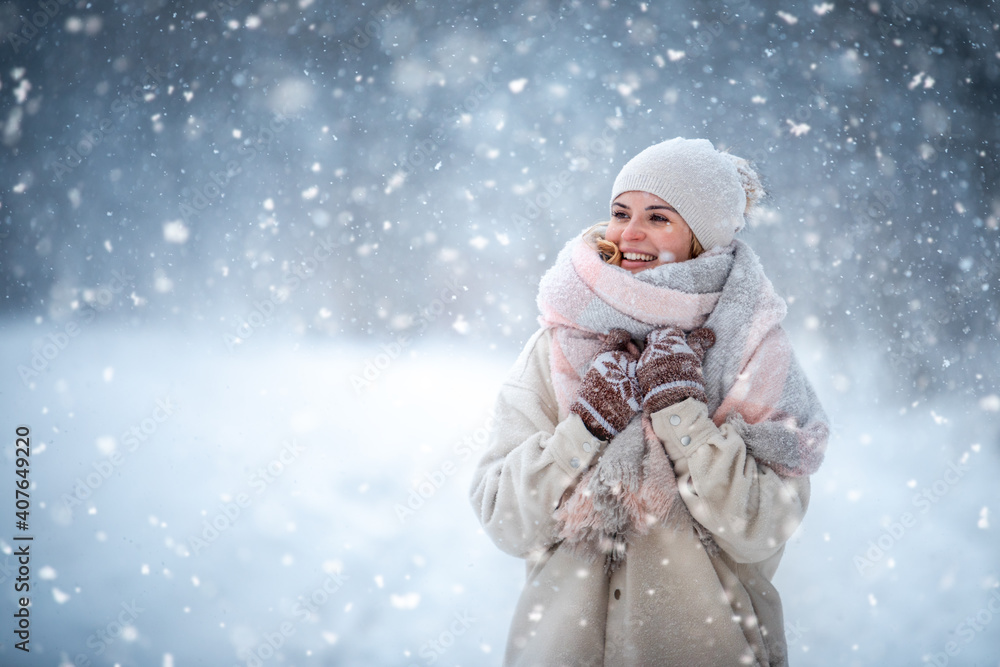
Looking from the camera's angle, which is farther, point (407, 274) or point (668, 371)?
point (407, 274)

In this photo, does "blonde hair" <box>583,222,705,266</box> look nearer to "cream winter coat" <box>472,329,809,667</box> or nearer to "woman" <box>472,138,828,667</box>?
"woman" <box>472,138,828,667</box>

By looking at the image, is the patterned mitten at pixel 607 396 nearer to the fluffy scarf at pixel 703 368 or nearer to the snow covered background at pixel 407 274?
the fluffy scarf at pixel 703 368

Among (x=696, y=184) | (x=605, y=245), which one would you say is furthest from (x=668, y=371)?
(x=696, y=184)

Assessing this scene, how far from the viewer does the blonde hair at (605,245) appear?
3.61 ft

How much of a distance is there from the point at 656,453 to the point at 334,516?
5.61ft

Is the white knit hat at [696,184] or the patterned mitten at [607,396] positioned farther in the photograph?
the white knit hat at [696,184]

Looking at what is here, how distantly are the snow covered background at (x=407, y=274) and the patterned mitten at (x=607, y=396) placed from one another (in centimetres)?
141

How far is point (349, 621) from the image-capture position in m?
2.14

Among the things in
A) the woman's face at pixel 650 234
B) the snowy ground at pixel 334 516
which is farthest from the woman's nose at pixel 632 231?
the snowy ground at pixel 334 516

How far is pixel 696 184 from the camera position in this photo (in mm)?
1109

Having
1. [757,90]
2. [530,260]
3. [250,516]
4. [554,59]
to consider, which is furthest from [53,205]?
[757,90]

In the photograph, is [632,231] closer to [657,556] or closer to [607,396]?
[607,396]

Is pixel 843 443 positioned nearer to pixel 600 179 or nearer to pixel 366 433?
pixel 600 179

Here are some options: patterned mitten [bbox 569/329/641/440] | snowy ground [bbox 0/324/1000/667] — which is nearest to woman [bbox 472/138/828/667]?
patterned mitten [bbox 569/329/641/440]
